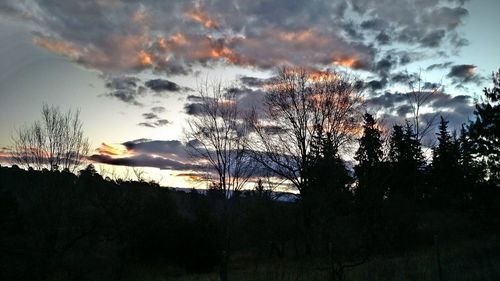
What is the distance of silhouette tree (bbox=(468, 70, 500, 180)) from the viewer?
25.8m

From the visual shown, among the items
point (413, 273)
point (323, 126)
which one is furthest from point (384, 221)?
point (323, 126)

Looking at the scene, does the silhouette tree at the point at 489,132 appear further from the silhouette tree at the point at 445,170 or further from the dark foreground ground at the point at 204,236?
the silhouette tree at the point at 445,170

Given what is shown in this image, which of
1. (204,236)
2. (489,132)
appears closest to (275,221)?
(204,236)

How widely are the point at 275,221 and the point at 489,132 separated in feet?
56.4

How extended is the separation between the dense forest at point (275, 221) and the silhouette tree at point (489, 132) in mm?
70

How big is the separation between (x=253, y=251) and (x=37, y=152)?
2141 cm

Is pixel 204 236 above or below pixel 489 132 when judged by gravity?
below

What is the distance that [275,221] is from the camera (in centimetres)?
3259

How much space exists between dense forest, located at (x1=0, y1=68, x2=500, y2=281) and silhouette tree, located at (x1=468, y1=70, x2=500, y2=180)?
0.07 meters

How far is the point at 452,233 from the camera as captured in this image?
30.1m

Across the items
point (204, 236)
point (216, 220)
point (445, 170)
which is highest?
point (445, 170)

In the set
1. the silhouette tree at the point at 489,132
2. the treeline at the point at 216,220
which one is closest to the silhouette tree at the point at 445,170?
the treeline at the point at 216,220

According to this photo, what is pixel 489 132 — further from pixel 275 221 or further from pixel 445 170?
pixel 445 170

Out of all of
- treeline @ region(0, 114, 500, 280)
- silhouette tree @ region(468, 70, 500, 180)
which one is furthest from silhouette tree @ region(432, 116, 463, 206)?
silhouette tree @ region(468, 70, 500, 180)
